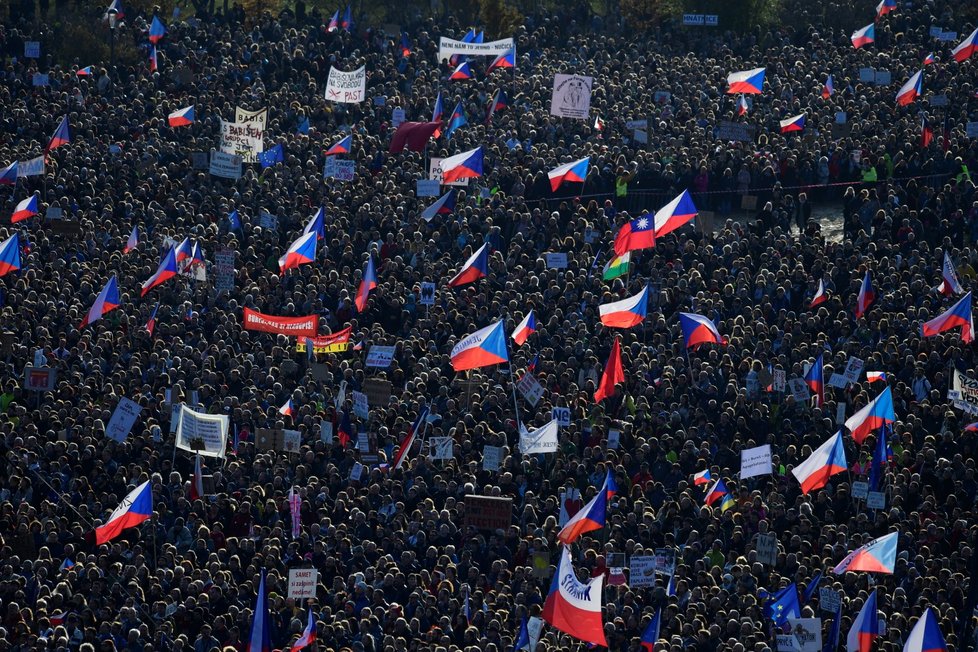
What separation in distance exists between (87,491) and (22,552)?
1.91 metres

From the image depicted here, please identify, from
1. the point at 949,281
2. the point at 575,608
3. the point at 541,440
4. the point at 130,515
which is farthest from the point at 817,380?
the point at 130,515

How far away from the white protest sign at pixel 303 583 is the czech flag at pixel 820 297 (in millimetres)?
10080

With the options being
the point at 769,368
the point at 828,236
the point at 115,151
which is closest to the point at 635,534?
the point at 769,368

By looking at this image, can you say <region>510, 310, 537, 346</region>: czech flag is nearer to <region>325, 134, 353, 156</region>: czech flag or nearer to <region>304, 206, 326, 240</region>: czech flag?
<region>304, 206, 326, 240</region>: czech flag

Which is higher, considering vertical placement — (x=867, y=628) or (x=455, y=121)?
(x=867, y=628)

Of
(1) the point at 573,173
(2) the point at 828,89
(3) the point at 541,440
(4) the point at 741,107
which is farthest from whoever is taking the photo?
(2) the point at 828,89

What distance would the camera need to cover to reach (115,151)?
4034 centimetres

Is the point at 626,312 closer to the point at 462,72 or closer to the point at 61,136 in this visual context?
the point at 462,72

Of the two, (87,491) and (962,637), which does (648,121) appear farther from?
(962,637)

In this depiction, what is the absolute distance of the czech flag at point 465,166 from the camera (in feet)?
122

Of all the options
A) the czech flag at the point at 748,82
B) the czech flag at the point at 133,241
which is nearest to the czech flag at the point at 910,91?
the czech flag at the point at 748,82

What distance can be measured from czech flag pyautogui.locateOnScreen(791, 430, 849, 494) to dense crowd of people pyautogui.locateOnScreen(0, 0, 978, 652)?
0.76 feet

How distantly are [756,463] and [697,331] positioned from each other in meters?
3.00

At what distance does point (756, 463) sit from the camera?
28.3 meters
